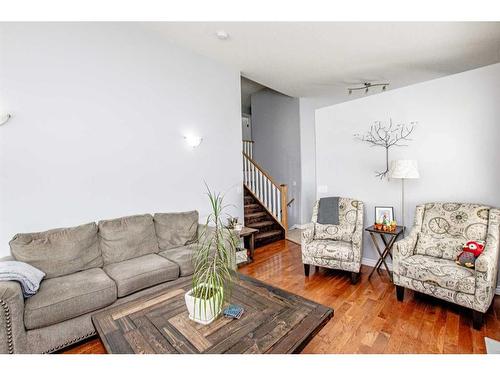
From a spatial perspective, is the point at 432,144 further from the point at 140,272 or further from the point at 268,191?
the point at 140,272

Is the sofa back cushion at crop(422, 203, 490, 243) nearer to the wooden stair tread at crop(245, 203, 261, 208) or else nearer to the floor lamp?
the floor lamp

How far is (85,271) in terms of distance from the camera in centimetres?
231

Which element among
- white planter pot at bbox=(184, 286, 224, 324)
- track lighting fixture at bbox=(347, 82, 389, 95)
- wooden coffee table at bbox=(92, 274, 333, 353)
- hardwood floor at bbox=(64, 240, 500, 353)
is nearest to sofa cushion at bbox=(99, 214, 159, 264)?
hardwood floor at bbox=(64, 240, 500, 353)

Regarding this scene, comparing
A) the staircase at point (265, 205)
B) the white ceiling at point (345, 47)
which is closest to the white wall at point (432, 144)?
the white ceiling at point (345, 47)

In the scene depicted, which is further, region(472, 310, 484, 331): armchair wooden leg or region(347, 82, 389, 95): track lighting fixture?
region(347, 82, 389, 95): track lighting fixture

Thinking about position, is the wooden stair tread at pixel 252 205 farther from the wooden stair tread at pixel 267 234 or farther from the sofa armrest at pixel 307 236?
the sofa armrest at pixel 307 236

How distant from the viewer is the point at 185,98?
11.5 feet

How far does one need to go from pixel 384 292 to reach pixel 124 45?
4166mm

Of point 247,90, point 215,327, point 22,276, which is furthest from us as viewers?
point 247,90

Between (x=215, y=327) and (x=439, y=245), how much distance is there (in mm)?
2554

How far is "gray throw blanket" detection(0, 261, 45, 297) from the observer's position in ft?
5.71

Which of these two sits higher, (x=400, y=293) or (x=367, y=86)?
(x=367, y=86)

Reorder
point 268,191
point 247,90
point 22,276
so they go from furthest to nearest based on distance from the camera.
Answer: point 247,90 → point 268,191 → point 22,276

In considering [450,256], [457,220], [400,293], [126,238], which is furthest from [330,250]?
[126,238]
